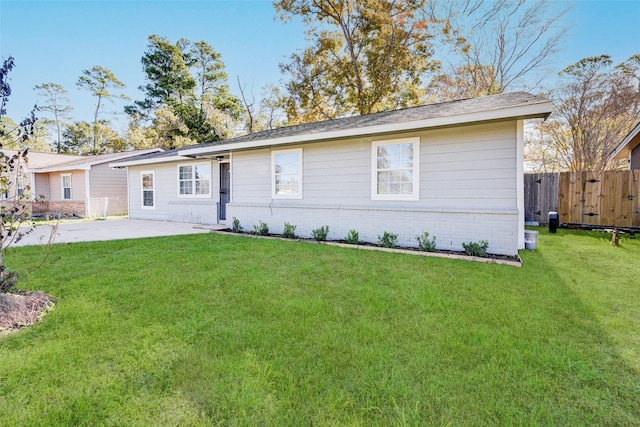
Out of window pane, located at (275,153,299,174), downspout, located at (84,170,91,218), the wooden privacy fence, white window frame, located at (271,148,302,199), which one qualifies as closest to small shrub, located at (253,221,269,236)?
white window frame, located at (271,148,302,199)

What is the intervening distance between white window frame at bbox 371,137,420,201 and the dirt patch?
543 cm

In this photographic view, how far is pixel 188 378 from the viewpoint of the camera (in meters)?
1.90

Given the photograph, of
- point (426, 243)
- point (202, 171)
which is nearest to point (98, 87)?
point (202, 171)

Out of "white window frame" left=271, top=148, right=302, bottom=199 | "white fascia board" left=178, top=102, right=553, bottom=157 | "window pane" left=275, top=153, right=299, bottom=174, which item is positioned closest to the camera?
"white fascia board" left=178, top=102, right=553, bottom=157

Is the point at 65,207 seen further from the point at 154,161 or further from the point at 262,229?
the point at 262,229

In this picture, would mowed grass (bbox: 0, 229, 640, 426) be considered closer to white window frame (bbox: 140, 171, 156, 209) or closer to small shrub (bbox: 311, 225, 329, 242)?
small shrub (bbox: 311, 225, 329, 242)

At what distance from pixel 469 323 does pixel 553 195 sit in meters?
9.28

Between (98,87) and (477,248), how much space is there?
109 ft

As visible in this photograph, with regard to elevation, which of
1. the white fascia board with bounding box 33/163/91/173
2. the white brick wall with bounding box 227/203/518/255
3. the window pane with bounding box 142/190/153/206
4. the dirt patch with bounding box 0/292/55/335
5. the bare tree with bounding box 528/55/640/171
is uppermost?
the bare tree with bounding box 528/55/640/171

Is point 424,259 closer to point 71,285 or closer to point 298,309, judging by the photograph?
point 298,309

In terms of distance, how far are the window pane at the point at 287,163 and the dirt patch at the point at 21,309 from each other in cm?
560

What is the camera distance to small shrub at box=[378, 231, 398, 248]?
244 inches

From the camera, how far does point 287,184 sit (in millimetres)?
8016

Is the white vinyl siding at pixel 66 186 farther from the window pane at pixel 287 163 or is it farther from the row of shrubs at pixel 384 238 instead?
the window pane at pixel 287 163
